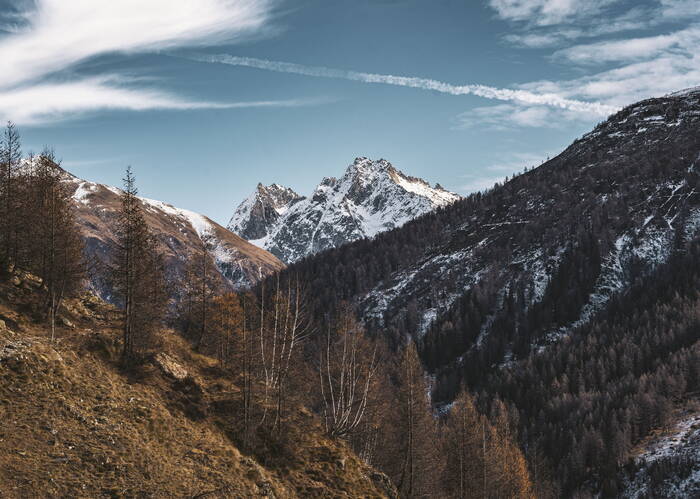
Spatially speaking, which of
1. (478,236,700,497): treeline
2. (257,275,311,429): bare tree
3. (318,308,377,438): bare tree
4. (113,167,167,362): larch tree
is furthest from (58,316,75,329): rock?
(478,236,700,497): treeline

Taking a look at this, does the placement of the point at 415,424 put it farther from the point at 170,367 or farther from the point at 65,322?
the point at 65,322

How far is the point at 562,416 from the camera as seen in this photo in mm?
151125

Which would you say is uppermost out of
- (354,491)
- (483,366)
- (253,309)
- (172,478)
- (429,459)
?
(253,309)

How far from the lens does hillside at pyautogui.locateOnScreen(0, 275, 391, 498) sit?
766 inches

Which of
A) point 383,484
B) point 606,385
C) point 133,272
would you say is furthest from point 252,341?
point 606,385

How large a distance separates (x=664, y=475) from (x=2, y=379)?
5265 inches

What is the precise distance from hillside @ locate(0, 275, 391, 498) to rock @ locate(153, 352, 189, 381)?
0.09 metres

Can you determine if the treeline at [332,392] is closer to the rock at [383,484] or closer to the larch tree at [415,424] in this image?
the larch tree at [415,424]

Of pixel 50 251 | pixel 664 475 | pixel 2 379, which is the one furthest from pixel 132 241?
pixel 664 475

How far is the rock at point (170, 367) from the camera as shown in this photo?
31047 mm

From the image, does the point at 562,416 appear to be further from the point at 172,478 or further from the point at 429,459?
the point at 172,478

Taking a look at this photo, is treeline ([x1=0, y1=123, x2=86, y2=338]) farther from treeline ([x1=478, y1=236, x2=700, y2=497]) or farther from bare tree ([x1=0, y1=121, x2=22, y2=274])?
treeline ([x1=478, y1=236, x2=700, y2=497])

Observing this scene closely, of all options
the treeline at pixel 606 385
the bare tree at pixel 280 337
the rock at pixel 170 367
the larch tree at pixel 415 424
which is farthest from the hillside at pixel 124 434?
the treeline at pixel 606 385

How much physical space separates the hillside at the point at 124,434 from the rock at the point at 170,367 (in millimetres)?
93
